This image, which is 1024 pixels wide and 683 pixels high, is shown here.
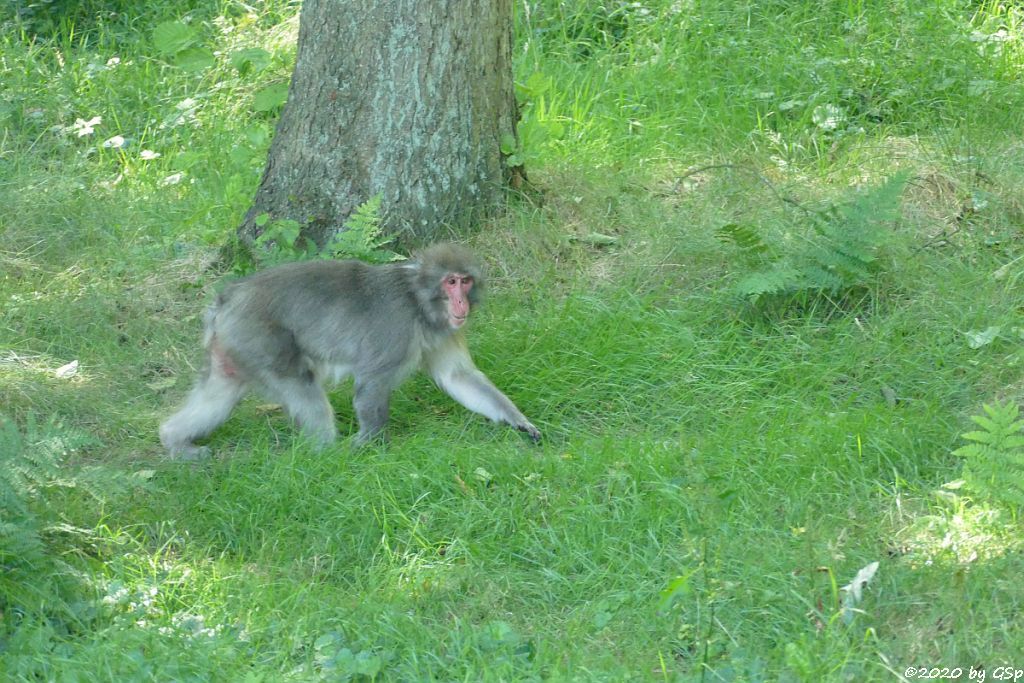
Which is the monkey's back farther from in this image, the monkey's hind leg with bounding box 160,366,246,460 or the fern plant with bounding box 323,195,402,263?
the fern plant with bounding box 323,195,402,263

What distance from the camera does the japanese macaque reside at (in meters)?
5.19

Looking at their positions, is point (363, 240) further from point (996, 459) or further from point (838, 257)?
point (996, 459)

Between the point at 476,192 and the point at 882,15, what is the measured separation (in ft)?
10.5

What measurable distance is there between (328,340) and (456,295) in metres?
0.57

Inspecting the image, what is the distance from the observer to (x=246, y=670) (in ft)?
12.3

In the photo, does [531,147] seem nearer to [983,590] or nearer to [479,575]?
[479,575]

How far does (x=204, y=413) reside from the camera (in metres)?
5.28

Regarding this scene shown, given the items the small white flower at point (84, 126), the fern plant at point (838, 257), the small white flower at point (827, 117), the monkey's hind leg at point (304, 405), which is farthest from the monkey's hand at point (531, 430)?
the small white flower at point (84, 126)

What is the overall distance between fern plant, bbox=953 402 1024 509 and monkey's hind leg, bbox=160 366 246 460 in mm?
2855

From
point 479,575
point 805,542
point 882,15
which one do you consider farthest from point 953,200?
point 479,575

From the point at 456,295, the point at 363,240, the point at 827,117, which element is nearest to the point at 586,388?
the point at 456,295

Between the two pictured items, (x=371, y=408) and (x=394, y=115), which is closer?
(x=371, y=408)

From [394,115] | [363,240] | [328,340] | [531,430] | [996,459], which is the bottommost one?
[531,430]

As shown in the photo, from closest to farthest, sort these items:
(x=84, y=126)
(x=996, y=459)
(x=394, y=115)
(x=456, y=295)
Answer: (x=996, y=459) < (x=456, y=295) < (x=394, y=115) < (x=84, y=126)
